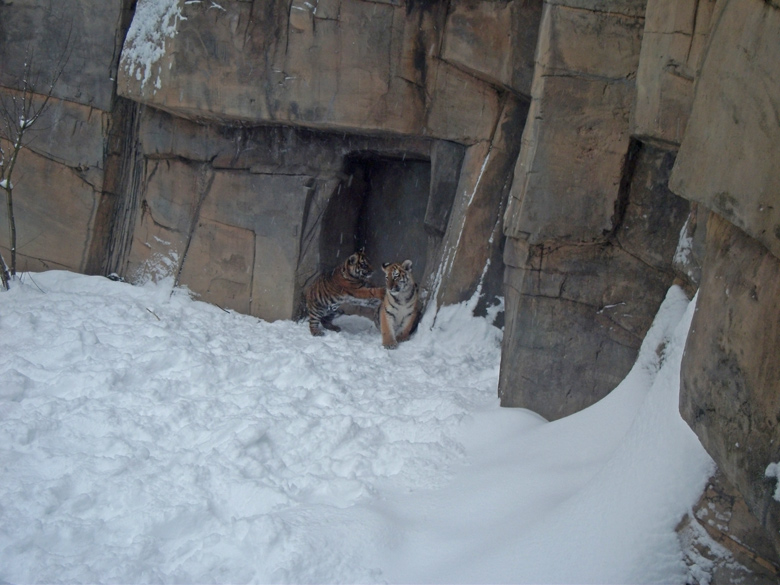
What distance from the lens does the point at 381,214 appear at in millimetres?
8859

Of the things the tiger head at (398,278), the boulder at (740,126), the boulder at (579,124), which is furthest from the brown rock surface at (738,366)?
the tiger head at (398,278)

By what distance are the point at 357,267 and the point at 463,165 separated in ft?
5.59

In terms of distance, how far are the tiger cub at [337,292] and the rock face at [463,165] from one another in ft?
0.78

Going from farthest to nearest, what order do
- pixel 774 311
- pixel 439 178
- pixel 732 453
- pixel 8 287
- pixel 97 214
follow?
pixel 97 214 → pixel 8 287 → pixel 439 178 → pixel 732 453 → pixel 774 311

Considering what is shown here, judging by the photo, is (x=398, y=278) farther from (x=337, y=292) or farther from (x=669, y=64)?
(x=669, y=64)

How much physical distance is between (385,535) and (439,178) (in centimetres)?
435

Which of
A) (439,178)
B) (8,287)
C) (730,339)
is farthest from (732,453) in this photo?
(8,287)

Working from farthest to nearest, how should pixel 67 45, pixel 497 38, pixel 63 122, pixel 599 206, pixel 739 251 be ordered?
pixel 63 122 < pixel 67 45 < pixel 497 38 < pixel 599 206 < pixel 739 251

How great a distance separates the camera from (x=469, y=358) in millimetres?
6527

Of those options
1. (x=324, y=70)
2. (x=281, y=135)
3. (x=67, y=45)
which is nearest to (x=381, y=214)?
(x=281, y=135)

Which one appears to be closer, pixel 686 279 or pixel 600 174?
pixel 686 279

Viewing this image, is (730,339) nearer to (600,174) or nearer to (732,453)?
(732,453)

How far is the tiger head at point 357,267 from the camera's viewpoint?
7927mm

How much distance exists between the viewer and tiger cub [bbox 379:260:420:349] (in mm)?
7262
